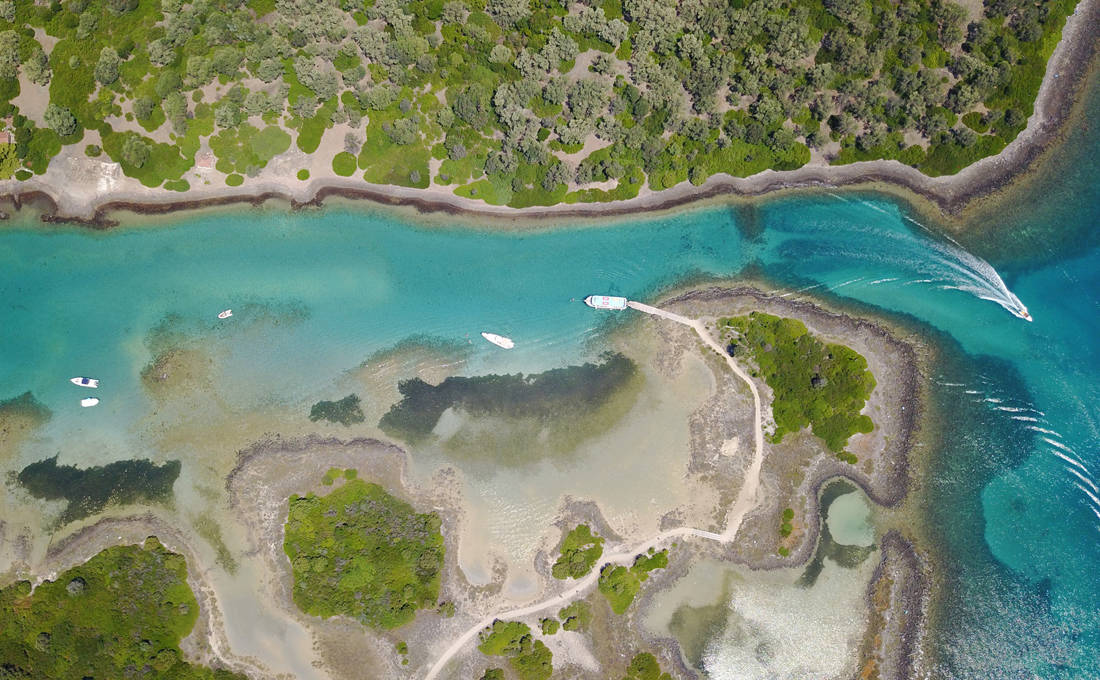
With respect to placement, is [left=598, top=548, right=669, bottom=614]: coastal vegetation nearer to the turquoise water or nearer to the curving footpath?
the curving footpath

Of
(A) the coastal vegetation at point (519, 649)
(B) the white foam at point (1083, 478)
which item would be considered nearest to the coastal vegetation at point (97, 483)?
(A) the coastal vegetation at point (519, 649)

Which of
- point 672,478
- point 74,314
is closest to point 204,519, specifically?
point 74,314

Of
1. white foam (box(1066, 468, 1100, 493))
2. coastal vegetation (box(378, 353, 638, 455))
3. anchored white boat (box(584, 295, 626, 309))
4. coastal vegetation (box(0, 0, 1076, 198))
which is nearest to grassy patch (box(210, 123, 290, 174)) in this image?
coastal vegetation (box(0, 0, 1076, 198))

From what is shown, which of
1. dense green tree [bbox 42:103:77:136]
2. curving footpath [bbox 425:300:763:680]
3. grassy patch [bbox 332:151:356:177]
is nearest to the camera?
curving footpath [bbox 425:300:763:680]

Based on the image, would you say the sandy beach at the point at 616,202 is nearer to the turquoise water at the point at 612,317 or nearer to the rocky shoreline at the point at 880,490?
the turquoise water at the point at 612,317

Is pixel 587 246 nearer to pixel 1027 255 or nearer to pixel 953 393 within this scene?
pixel 953 393
